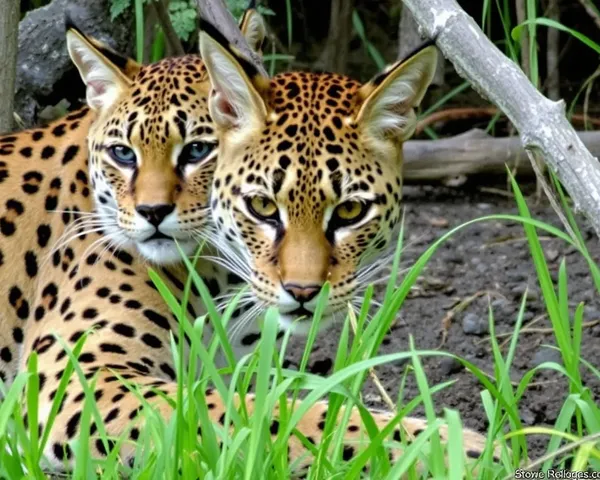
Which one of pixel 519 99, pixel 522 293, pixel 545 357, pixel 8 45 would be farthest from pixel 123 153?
pixel 522 293

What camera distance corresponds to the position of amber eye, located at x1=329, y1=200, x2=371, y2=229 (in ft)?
15.0

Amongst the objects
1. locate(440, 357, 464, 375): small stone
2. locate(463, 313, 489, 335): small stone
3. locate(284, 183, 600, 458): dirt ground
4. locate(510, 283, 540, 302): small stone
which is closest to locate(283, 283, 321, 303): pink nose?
locate(284, 183, 600, 458): dirt ground

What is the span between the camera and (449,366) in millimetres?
6043

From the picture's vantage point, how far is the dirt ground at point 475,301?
5.74 meters

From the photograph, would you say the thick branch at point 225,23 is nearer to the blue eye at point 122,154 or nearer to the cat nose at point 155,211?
the blue eye at point 122,154

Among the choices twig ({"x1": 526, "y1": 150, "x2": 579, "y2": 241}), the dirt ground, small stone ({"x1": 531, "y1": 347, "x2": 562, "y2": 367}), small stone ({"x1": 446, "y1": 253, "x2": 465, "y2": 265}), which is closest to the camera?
twig ({"x1": 526, "y1": 150, "x2": 579, "y2": 241})

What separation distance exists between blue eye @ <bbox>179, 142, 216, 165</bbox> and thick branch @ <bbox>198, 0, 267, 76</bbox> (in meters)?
0.37

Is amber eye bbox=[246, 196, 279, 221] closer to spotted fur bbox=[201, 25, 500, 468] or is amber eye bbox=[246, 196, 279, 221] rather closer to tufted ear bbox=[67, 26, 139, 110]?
spotted fur bbox=[201, 25, 500, 468]

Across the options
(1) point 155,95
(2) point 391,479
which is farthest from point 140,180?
(2) point 391,479

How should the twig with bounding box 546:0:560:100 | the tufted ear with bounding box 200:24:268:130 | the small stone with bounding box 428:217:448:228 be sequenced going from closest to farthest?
the tufted ear with bounding box 200:24:268:130 < the small stone with bounding box 428:217:448:228 < the twig with bounding box 546:0:560:100

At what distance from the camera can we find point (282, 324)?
4488 mm

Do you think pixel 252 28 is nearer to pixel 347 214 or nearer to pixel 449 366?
pixel 347 214

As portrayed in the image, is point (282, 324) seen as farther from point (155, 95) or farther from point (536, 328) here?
point (536, 328)

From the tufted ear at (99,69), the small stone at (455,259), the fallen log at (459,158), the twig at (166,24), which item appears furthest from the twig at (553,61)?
the tufted ear at (99,69)
